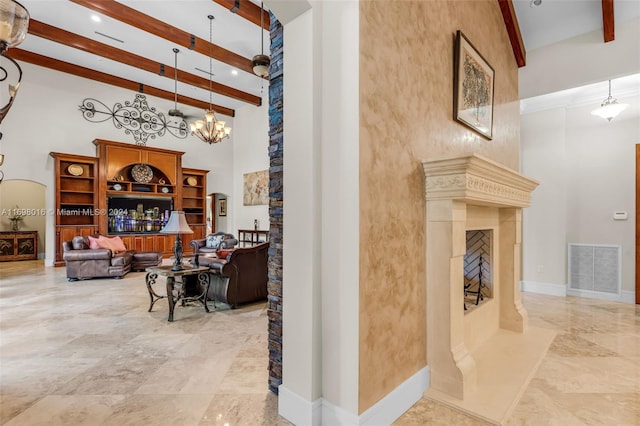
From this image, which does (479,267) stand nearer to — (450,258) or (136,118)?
(450,258)

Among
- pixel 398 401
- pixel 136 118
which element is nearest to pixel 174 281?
pixel 398 401

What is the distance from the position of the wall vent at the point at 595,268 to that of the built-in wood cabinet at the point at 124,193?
937 centimetres

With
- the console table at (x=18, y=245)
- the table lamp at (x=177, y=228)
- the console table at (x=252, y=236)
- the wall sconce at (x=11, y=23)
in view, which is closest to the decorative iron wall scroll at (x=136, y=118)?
the console table at (x=252, y=236)

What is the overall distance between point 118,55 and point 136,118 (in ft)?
7.29

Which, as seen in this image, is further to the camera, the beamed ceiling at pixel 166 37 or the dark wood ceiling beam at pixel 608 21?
the beamed ceiling at pixel 166 37

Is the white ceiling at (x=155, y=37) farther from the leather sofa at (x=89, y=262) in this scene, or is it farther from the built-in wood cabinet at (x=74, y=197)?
the leather sofa at (x=89, y=262)

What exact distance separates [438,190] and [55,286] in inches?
267

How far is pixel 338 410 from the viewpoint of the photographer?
69.6 inches

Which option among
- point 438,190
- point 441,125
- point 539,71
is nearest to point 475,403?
point 438,190

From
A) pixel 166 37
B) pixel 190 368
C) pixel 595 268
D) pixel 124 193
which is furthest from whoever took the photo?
pixel 124 193

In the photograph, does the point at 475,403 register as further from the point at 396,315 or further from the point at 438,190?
the point at 438,190

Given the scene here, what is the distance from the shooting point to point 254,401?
2148 mm

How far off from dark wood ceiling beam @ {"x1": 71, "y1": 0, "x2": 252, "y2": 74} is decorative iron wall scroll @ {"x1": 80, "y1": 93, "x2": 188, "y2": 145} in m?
3.51

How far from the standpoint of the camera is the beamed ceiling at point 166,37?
3986 mm
